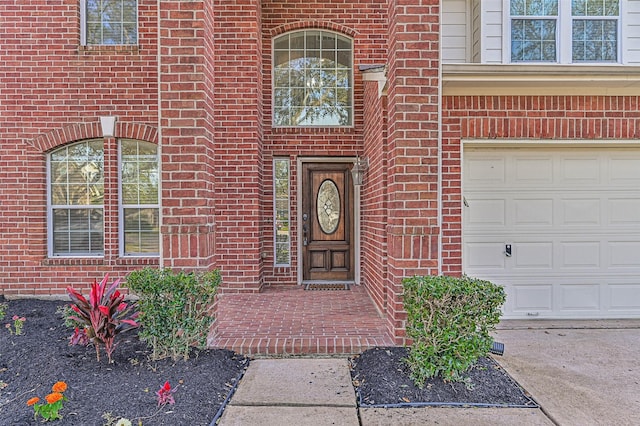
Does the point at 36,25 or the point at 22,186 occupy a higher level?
the point at 36,25

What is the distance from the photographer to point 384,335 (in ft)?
13.2

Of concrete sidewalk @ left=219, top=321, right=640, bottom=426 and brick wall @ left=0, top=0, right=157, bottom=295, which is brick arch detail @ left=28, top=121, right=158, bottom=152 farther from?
concrete sidewalk @ left=219, top=321, right=640, bottom=426

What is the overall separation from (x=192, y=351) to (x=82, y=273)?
3.67 metres

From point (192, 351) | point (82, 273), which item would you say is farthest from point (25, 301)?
point (192, 351)

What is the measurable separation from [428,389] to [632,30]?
502cm

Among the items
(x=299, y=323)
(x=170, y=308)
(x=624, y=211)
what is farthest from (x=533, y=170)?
(x=170, y=308)

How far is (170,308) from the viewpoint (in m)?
3.32

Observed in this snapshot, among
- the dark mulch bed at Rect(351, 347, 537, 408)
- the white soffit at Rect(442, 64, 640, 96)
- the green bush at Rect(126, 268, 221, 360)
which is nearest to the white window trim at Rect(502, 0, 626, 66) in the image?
the white soffit at Rect(442, 64, 640, 96)

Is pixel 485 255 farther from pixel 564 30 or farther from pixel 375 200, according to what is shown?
pixel 564 30

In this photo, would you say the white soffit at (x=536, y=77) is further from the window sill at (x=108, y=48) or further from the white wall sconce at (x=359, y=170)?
the window sill at (x=108, y=48)

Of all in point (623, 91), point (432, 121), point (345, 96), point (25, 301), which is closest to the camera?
point (432, 121)

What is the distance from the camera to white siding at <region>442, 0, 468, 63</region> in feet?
16.6

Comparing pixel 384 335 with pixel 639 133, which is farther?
pixel 639 133

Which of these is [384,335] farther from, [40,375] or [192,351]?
[40,375]
